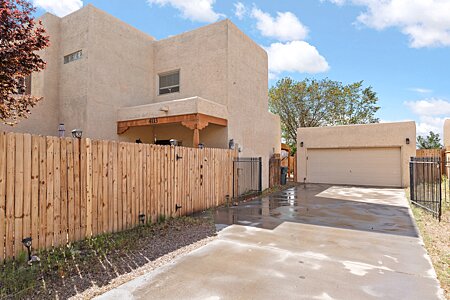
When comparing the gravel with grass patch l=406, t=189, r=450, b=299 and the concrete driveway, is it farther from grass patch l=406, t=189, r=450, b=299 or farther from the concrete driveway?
grass patch l=406, t=189, r=450, b=299

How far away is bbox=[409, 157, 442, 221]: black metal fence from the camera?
7266 millimetres

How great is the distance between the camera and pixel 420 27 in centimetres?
→ 1066

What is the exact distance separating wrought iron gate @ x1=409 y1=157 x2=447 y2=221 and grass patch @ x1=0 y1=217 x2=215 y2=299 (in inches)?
253

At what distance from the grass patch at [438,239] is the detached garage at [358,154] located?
685 centimetres

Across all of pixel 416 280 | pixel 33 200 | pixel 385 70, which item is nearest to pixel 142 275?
pixel 33 200

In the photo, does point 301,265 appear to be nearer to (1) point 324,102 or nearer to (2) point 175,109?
(2) point 175,109

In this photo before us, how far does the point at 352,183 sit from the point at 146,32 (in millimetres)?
14160

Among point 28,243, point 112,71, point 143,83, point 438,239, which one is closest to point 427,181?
point 438,239

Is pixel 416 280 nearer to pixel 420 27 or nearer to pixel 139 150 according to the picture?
pixel 139 150

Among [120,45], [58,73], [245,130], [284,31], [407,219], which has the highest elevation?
[284,31]

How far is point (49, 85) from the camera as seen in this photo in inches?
436

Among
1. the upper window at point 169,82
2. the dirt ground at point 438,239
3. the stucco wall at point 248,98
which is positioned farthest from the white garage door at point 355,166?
the upper window at point 169,82

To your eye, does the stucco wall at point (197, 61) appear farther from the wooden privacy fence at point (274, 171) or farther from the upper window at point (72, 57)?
the wooden privacy fence at point (274, 171)

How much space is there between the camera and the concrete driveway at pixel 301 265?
321 centimetres
